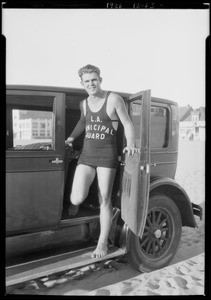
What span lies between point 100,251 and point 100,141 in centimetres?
118

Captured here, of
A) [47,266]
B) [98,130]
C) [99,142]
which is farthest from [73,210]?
[98,130]

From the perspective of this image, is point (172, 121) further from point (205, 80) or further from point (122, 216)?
point (122, 216)

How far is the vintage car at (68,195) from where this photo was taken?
2484 millimetres

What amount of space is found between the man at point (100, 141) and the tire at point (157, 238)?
1.42 ft

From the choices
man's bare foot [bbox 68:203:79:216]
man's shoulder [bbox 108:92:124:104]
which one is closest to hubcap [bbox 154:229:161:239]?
man's bare foot [bbox 68:203:79:216]

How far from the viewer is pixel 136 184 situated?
8.59 ft

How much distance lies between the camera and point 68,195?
11.1 ft

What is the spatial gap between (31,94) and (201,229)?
368 cm

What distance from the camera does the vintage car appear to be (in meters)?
2.48

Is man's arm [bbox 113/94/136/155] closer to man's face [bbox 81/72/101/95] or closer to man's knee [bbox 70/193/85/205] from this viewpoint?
man's face [bbox 81/72/101/95]

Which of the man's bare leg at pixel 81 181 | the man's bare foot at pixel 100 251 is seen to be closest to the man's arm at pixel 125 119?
the man's bare leg at pixel 81 181

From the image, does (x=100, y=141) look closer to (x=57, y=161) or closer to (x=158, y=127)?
(x=57, y=161)

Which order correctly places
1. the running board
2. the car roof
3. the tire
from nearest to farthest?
the running board, the car roof, the tire
